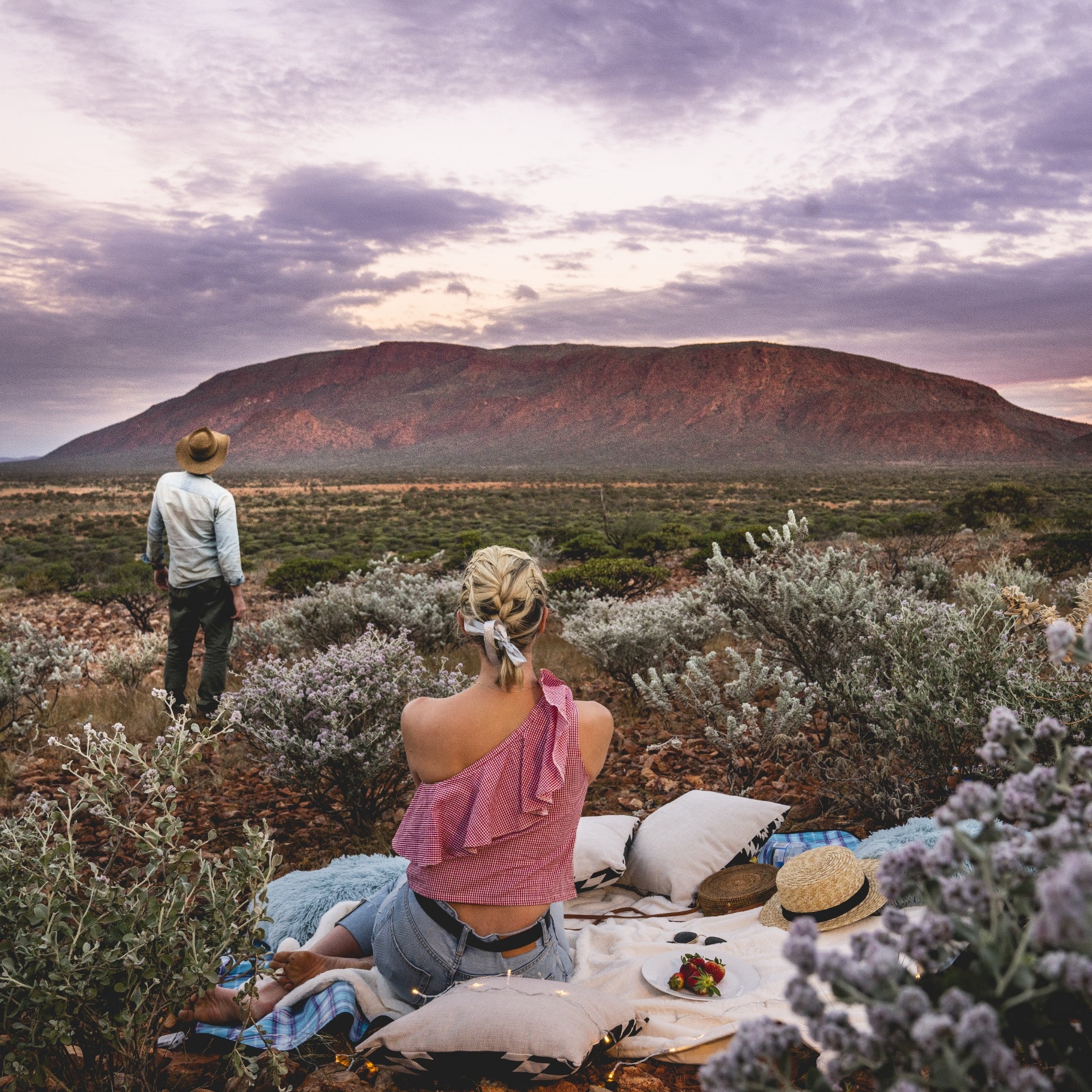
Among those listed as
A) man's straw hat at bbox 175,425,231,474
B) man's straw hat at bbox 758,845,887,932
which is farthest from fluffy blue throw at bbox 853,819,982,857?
man's straw hat at bbox 175,425,231,474

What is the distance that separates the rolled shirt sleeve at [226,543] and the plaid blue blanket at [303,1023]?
3.61m

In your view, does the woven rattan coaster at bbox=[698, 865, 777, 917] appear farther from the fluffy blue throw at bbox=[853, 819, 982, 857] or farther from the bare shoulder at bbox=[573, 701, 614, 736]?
the bare shoulder at bbox=[573, 701, 614, 736]

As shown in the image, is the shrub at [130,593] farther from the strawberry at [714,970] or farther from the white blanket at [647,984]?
the strawberry at [714,970]

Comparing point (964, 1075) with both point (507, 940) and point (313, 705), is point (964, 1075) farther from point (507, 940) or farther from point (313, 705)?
point (313, 705)

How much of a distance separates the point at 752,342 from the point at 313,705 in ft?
499

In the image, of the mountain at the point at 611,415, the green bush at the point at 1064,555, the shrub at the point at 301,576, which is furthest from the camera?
the mountain at the point at 611,415

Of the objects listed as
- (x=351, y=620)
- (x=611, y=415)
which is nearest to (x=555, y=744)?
(x=351, y=620)

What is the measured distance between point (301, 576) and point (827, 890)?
12.1 metres

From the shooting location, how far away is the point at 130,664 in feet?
26.2

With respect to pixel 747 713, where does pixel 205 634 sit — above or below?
above

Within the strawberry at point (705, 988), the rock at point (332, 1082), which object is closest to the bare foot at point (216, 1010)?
the rock at point (332, 1082)

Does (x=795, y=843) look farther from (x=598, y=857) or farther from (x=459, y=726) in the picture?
A: (x=459, y=726)

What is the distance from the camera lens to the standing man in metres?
5.84

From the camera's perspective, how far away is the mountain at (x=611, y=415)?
114 m
